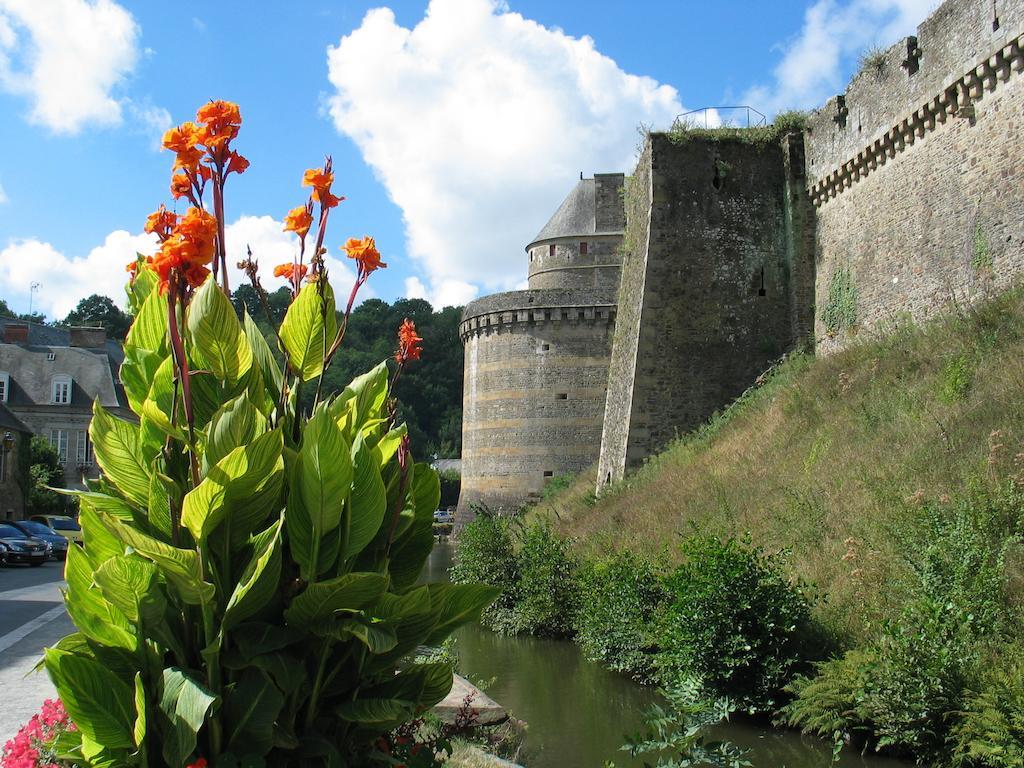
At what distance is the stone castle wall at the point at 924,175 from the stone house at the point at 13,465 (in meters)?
22.6

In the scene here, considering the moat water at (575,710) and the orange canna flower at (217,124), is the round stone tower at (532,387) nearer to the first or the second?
the moat water at (575,710)

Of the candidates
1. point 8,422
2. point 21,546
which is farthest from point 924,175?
point 8,422

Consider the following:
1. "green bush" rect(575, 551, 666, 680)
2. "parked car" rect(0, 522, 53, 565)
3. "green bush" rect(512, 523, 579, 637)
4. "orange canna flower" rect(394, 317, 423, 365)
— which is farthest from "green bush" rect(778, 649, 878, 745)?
"parked car" rect(0, 522, 53, 565)

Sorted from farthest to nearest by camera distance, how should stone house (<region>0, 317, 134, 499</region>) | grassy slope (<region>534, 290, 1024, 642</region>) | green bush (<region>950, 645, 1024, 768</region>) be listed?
1. stone house (<region>0, 317, 134, 499</region>)
2. grassy slope (<region>534, 290, 1024, 642</region>)
3. green bush (<region>950, 645, 1024, 768</region>)

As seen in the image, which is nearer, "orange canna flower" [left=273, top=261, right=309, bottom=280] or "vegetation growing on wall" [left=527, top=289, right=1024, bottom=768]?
"orange canna flower" [left=273, top=261, right=309, bottom=280]

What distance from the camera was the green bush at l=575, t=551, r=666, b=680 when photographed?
1120 cm

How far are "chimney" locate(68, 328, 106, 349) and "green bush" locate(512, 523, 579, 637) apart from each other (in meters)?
29.9

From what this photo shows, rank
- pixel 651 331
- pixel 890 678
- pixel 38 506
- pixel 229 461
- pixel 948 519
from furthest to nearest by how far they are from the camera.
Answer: pixel 38 506, pixel 651 331, pixel 948 519, pixel 890 678, pixel 229 461

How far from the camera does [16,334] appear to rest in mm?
38812

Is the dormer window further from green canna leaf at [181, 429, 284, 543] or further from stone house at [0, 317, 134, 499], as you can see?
green canna leaf at [181, 429, 284, 543]

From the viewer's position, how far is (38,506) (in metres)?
31.9

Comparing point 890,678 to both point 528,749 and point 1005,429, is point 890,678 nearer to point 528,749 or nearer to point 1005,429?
point 528,749

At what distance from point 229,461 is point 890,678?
20.2 feet

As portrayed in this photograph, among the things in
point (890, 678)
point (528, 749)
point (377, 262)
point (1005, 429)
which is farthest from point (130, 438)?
point (1005, 429)
